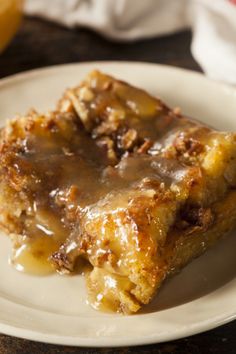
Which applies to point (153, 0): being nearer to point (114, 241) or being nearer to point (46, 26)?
point (46, 26)

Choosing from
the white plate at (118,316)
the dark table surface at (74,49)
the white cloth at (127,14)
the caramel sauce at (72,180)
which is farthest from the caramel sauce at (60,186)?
the white cloth at (127,14)

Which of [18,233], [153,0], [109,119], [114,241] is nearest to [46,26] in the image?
[153,0]

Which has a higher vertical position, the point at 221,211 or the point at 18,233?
the point at 221,211

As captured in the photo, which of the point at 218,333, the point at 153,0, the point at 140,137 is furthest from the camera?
the point at 153,0

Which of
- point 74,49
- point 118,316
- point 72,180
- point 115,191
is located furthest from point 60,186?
point 74,49

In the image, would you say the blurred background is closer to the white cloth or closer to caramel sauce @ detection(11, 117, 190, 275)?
the white cloth

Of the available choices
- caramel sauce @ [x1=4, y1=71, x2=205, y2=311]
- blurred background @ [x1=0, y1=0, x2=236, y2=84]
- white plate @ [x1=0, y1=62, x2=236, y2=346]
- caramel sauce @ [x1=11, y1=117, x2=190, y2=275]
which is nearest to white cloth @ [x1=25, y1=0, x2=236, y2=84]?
blurred background @ [x1=0, y1=0, x2=236, y2=84]

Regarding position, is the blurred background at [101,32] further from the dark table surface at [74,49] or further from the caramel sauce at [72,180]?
the caramel sauce at [72,180]
